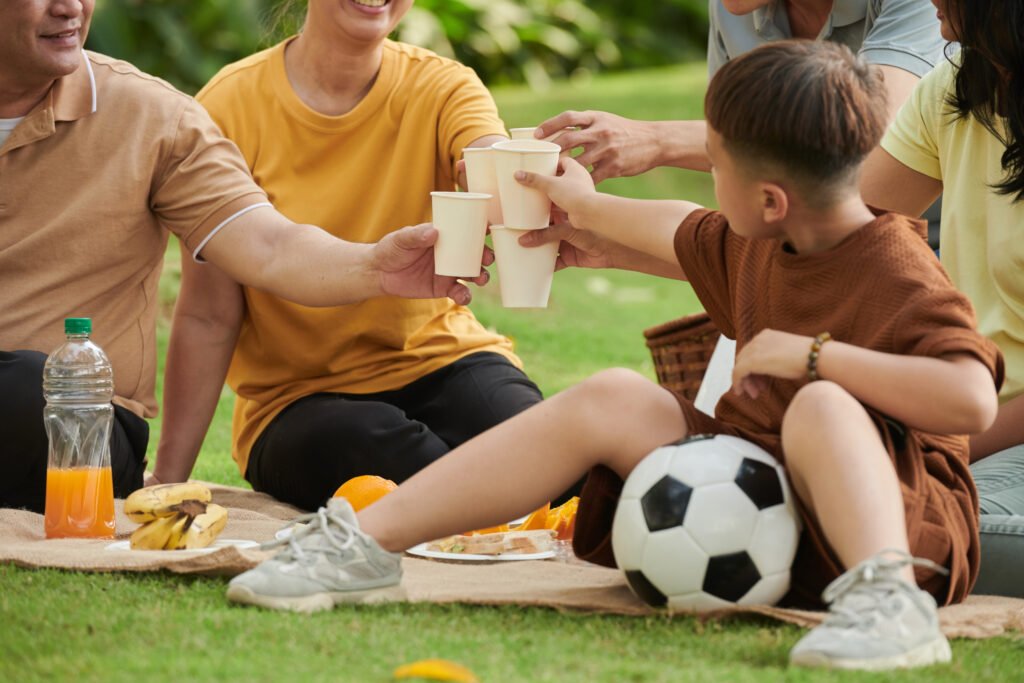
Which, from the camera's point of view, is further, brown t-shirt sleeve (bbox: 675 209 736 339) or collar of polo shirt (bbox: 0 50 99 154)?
collar of polo shirt (bbox: 0 50 99 154)

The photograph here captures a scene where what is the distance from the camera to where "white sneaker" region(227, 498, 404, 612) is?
101 inches

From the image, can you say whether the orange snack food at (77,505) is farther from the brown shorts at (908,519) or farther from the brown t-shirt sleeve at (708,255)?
the brown t-shirt sleeve at (708,255)

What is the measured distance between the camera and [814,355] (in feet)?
8.21

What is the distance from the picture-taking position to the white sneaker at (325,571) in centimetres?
256

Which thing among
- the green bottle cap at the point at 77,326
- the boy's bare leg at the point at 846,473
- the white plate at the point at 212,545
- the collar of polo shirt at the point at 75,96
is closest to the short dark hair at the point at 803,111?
the boy's bare leg at the point at 846,473

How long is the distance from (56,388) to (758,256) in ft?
5.67

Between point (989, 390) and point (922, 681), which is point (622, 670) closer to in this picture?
point (922, 681)

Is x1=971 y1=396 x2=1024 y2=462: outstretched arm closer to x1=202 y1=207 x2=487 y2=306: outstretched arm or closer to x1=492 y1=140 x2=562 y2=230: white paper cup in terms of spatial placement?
x1=492 y1=140 x2=562 y2=230: white paper cup

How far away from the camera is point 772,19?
4234 millimetres

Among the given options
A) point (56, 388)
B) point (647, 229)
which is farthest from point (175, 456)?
point (647, 229)

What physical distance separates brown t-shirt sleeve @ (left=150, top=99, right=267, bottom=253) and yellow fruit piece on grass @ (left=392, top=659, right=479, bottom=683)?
1.90m

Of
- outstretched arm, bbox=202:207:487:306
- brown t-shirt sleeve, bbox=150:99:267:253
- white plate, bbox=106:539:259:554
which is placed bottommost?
white plate, bbox=106:539:259:554

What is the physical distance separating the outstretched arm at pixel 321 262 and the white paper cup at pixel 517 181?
19 centimetres

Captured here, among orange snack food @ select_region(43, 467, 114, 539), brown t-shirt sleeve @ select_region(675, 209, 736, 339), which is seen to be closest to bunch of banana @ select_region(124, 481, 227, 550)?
orange snack food @ select_region(43, 467, 114, 539)
